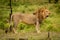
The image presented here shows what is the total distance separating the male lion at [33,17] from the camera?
10.6m

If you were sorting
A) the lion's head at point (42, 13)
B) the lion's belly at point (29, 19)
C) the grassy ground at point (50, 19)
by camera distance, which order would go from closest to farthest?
the lion's head at point (42, 13) < the lion's belly at point (29, 19) < the grassy ground at point (50, 19)

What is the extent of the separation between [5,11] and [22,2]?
1.96 meters

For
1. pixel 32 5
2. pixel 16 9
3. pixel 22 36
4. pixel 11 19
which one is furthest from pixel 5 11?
pixel 22 36

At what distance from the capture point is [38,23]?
10773 mm

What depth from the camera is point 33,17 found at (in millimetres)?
10844

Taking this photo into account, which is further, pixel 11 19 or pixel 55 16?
pixel 55 16

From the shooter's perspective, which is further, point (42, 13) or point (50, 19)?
point (50, 19)

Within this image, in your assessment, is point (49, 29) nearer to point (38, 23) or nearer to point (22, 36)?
point (38, 23)

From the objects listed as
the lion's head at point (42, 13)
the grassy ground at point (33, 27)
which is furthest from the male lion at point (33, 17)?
the grassy ground at point (33, 27)

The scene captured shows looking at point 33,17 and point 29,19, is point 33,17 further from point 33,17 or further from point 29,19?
point 29,19

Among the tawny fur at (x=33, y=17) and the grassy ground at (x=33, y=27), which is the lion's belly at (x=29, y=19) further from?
the grassy ground at (x=33, y=27)

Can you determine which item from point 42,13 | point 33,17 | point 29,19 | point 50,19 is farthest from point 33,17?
point 50,19

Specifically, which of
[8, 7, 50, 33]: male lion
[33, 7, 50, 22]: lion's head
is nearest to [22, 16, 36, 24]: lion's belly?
[8, 7, 50, 33]: male lion

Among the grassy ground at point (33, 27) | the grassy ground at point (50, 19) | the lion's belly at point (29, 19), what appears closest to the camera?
the grassy ground at point (33, 27)
